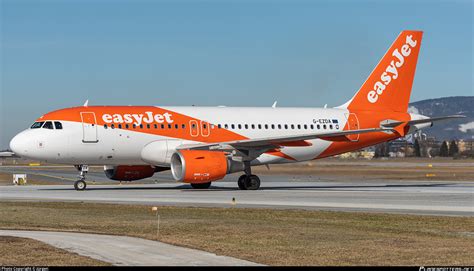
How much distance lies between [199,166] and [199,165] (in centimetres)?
6

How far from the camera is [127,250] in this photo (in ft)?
55.8

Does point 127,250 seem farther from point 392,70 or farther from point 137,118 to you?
point 392,70

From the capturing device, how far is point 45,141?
40.7 m

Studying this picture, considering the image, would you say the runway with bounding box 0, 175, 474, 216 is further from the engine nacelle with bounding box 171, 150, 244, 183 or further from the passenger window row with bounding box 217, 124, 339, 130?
the passenger window row with bounding box 217, 124, 339, 130

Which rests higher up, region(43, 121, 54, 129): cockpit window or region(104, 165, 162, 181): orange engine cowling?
region(43, 121, 54, 129): cockpit window

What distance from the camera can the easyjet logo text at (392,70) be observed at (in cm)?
4891

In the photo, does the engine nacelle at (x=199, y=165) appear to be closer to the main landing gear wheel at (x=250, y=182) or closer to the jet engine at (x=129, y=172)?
the main landing gear wheel at (x=250, y=182)

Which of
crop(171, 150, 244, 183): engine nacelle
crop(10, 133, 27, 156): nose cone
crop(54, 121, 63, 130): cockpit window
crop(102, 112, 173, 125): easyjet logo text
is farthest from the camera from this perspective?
crop(102, 112, 173, 125): easyjet logo text

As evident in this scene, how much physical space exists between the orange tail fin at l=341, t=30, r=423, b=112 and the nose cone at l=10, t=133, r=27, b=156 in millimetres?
19105

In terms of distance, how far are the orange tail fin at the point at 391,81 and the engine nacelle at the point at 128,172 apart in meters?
12.7

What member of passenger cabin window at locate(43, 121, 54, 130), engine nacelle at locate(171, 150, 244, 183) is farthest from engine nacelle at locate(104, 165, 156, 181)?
passenger cabin window at locate(43, 121, 54, 130)

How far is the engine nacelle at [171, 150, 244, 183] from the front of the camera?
39469 millimetres

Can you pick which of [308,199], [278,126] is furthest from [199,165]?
Answer: [278,126]

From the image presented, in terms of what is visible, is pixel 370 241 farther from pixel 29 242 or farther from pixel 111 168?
pixel 111 168
